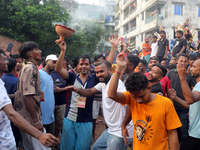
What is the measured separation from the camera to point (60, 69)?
321 cm

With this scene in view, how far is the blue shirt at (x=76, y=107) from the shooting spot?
327cm

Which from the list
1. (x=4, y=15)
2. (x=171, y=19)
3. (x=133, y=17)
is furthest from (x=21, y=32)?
(x=133, y=17)

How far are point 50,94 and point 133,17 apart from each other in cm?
2744

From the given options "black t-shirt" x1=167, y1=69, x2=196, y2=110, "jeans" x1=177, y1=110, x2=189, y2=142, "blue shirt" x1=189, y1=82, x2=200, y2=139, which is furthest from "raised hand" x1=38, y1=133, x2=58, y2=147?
"black t-shirt" x1=167, y1=69, x2=196, y2=110

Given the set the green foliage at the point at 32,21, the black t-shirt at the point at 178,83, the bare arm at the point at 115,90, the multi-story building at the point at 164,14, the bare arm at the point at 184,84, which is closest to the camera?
the bare arm at the point at 115,90

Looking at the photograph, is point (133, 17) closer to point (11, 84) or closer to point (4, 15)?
point (4, 15)

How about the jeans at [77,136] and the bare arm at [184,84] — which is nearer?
the bare arm at [184,84]

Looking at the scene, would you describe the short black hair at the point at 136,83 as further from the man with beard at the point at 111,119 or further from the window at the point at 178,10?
the window at the point at 178,10

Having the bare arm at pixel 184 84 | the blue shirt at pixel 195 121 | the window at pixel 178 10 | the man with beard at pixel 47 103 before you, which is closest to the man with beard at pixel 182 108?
the blue shirt at pixel 195 121

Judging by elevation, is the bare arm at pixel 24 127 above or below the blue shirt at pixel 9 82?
below

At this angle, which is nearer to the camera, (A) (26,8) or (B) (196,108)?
(B) (196,108)

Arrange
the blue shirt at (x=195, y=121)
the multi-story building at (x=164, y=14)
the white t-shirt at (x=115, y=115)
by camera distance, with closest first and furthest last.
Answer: the white t-shirt at (x=115, y=115)
the blue shirt at (x=195, y=121)
the multi-story building at (x=164, y=14)

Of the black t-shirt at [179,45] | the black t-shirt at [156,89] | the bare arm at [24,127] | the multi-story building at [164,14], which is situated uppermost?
the multi-story building at [164,14]

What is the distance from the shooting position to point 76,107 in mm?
3318
